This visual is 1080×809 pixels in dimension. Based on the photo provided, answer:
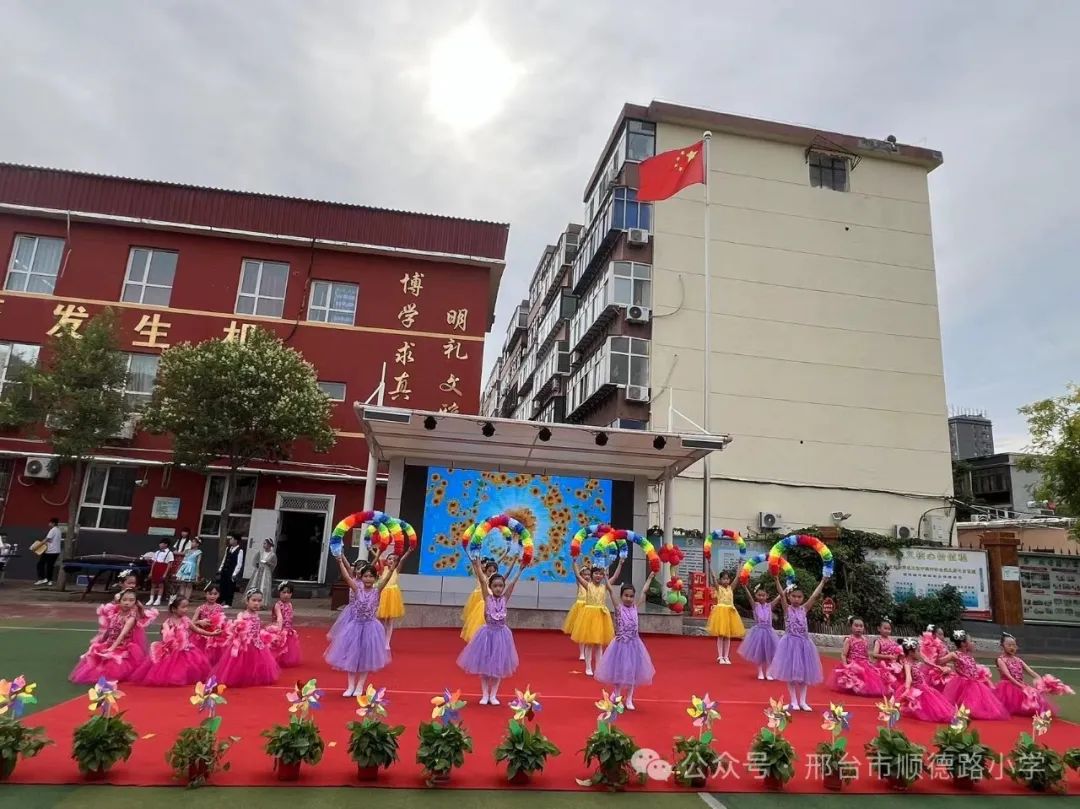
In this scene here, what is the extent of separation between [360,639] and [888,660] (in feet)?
23.3

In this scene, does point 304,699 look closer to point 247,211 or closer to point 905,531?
point 247,211

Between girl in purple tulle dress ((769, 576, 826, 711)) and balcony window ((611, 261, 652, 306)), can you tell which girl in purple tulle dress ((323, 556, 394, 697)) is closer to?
girl in purple tulle dress ((769, 576, 826, 711))

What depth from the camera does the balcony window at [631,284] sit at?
2417cm

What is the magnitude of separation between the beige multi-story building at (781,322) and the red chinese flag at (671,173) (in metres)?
6.14

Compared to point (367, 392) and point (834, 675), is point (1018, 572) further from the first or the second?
point (367, 392)

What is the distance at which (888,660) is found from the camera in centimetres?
954

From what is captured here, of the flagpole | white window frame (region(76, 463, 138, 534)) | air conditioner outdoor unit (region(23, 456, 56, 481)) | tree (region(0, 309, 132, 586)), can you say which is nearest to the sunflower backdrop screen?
the flagpole

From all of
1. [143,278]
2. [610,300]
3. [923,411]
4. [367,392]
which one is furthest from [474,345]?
[923,411]

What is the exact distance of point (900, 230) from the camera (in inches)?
1051

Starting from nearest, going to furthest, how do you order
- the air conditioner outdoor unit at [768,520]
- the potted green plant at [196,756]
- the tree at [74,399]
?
the potted green plant at [196,756] < the tree at [74,399] < the air conditioner outdoor unit at [768,520]

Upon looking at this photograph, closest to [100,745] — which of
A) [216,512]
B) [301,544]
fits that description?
[301,544]

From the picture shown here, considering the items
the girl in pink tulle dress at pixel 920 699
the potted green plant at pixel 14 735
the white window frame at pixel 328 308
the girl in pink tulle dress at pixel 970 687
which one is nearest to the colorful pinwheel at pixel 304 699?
the potted green plant at pixel 14 735

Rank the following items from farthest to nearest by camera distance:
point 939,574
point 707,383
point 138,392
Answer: point 138,392 → point 707,383 → point 939,574

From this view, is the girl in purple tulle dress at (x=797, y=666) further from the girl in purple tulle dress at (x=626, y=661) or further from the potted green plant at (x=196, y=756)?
the potted green plant at (x=196, y=756)
